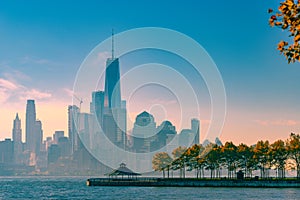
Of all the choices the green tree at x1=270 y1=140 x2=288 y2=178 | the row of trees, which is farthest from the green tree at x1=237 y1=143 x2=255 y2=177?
the green tree at x1=270 y1=140 x2=288 y2=178

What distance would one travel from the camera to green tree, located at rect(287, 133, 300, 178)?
566ft

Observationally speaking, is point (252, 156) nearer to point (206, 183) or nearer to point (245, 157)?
point (245, 157)

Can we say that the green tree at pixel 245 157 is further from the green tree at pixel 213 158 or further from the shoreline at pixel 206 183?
the shoreline at pixel 206 183

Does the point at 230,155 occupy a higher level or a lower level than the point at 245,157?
higher

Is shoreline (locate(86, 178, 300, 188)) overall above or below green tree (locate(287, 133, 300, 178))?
below

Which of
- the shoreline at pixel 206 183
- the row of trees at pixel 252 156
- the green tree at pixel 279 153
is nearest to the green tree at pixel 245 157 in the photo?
the row of trees at pixel 252 156

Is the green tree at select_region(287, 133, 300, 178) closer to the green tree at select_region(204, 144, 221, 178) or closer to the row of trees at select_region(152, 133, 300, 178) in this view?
the row of trees at select_region(152, 133, 300, 178)

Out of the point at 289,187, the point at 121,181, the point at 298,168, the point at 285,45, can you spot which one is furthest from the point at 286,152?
the point at 285,45

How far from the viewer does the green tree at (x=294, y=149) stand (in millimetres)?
172375

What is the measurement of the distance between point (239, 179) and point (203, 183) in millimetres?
12125

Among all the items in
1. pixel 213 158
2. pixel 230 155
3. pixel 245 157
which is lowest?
pixel 213 158

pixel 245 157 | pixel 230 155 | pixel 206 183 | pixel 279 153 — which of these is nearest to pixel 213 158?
pixel 230 155

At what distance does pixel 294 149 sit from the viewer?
172375 mm

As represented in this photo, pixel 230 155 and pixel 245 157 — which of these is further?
pixel 230 155
